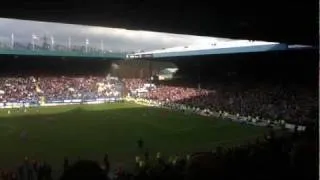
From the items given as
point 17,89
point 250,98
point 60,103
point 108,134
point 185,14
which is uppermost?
point 185,14

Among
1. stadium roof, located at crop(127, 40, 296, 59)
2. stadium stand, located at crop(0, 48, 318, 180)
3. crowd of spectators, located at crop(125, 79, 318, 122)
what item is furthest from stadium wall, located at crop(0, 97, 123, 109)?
stadium roof, located at crop(127, 40, 296, 59)

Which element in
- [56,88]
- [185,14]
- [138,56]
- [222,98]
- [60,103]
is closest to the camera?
[185,14]

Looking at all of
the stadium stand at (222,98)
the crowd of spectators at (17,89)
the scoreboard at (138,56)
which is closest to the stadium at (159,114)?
the stadium stand at (222,98)

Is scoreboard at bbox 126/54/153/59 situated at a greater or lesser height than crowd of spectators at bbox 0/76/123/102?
greater

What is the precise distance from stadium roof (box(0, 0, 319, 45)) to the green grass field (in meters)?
8.10

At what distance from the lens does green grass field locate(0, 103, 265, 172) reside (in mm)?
33341

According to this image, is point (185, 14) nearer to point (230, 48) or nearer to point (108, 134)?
point (108, 134)

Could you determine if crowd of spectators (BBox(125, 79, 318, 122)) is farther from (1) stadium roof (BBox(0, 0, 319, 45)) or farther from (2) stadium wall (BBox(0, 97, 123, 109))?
(1) stadium roof (BBox(0, 0, 319, 45))

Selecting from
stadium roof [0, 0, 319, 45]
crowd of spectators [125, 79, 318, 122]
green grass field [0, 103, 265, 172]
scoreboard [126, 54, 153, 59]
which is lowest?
green grass field [0, 103, 265, 172]

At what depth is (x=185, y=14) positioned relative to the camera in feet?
85.4

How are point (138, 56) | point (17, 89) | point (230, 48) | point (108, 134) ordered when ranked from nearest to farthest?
point (108, 134) < point (230, 48) < point (17, 89) < point (138, 56)

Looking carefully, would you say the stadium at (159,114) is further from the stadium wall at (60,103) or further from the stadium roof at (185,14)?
the stadium roof at (185,14)

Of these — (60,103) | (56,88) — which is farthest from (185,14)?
(56,88)

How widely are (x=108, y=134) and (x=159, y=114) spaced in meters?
18.4
